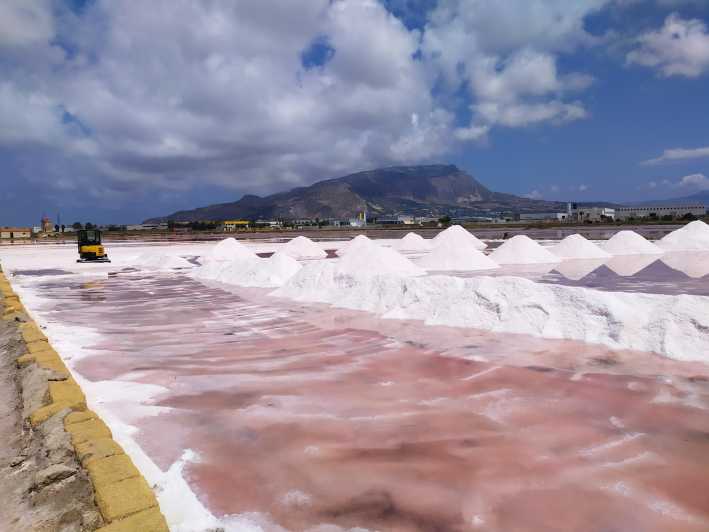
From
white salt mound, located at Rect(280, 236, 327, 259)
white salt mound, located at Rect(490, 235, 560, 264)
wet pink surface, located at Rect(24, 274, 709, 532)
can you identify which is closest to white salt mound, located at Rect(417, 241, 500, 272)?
white salt mound, located at Rect(490, 235, 560, 264)

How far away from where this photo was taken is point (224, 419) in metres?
3.91

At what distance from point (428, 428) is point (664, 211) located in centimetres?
10777

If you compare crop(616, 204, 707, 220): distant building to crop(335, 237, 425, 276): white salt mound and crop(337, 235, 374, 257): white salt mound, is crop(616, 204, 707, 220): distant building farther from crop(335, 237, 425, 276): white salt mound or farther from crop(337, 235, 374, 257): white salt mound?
crop(335, 237, 425, 276): white salt mound

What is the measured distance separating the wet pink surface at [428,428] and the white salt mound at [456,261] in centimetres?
1021

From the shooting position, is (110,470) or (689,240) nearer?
(110,470)

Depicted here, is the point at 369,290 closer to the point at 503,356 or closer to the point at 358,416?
the point at 503,356

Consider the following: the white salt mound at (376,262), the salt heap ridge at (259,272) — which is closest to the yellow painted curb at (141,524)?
the white salt mound at (376,262)

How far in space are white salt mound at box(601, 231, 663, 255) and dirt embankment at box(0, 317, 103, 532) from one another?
2405 centimetres

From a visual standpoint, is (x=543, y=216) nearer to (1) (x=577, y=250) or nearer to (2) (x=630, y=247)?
(2) (x=630, y=247)

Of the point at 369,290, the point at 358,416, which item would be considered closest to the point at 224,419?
the point at 358,416

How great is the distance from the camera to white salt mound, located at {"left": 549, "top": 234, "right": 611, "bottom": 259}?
2078 cm

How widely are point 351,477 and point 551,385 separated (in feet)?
8.66

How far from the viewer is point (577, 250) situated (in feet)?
69.1

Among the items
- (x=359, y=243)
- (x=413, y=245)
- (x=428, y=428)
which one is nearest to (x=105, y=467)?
(x=428, y=428)
